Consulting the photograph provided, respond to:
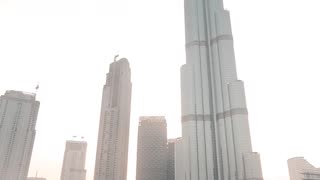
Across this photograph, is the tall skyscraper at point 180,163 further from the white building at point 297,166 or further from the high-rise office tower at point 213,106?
the white building at point 297,166

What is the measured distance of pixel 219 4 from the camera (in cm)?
19562

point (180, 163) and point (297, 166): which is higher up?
point (297, 166)

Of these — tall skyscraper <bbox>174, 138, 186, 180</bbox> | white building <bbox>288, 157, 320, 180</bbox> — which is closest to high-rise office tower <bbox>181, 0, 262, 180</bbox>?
tall skyscraper <bbox>174, 138, 186, 180</bbox>

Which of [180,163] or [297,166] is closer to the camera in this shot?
[180,163]

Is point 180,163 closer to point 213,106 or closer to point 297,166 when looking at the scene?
point 213,106

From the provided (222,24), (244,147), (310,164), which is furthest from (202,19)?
(310,164)

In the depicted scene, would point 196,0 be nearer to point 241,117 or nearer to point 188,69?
point 188,69

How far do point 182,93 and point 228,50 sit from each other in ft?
107

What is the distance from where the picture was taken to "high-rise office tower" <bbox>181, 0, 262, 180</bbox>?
156 metres

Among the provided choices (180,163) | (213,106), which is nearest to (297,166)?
(213,106)

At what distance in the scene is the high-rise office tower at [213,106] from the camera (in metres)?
156

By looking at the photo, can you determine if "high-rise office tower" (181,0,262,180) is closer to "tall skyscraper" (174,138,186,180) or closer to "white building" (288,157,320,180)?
"tall skyscraper" (174,138,186,180)

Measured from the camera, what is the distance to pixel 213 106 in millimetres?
170375

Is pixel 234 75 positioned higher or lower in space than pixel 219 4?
lower
